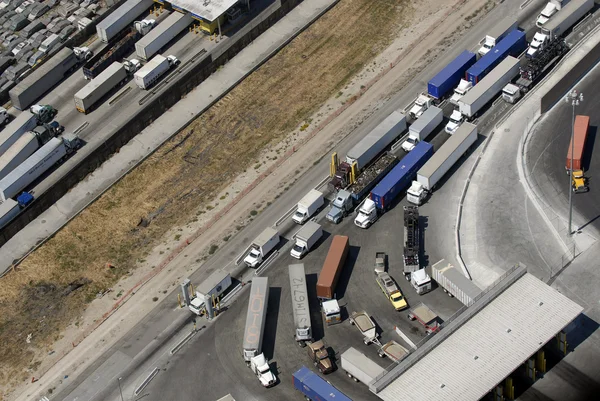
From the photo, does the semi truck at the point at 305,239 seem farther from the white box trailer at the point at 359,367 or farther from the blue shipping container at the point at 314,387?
the blue shipping container at the point at 314,387

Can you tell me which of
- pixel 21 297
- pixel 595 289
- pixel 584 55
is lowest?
pixel 21 297

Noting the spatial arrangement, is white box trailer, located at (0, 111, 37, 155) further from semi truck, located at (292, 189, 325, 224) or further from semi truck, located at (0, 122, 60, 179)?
semi truck, located at (292, 189, 325, 224)

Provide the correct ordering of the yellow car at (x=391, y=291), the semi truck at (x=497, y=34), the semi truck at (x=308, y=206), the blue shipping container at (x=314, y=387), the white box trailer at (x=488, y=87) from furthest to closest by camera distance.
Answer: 1. the semi truck at (x=497, y=34)
2. the white box trailer at (x=488, y=87)
3. the semi truck at (x=308, y=206)
4. the yellow car at (x=391, y=291)
5. the blue shipping container at (x=314, y=387)

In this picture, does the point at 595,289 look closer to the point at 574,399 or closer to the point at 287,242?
the point at 574,399

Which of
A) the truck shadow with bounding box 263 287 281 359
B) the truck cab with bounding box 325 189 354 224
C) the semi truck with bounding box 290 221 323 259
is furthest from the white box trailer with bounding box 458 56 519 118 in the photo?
the truck shadow with bounding box 263 287 281 359

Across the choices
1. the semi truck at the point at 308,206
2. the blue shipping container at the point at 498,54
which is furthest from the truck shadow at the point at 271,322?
the blue shipping container at the point at 498,54

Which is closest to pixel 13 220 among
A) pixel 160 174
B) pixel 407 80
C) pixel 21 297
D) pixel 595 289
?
pixel 21 297
